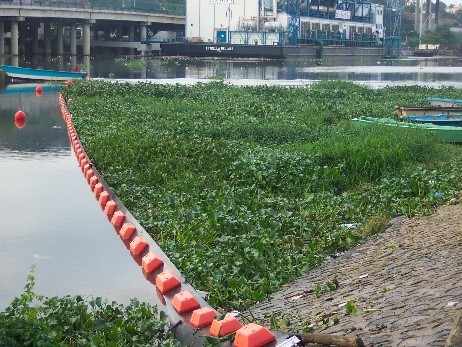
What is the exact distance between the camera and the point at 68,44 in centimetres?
9175

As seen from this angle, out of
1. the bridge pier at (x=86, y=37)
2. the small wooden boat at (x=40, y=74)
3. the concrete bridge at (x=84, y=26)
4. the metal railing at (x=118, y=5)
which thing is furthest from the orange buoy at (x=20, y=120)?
the bridge pier at (x=86, y=37)

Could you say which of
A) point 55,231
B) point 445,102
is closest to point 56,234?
point 55,231

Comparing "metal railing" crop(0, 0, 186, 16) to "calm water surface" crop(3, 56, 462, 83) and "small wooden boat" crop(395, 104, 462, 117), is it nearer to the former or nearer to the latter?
"calm water surface" crop(3, 56, 462, 83)

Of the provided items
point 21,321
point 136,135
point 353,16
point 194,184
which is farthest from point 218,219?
point 353,16

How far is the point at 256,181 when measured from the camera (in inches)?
562

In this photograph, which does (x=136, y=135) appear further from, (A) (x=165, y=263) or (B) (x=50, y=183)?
(A) (x=165, y=263)

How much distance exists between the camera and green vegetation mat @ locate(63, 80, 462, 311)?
1002cm

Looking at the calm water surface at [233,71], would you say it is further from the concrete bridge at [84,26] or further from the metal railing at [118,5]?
the metal railing at [118,5]

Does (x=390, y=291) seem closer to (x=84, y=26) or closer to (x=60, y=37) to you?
(x=84, y=26)

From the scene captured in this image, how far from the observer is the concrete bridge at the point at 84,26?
235 ft

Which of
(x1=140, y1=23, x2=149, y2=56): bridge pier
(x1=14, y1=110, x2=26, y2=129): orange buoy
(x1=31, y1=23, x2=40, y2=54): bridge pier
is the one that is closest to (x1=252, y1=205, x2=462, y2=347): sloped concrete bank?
(x1=14, y1=110, x2=26, y2=129): orange buoy

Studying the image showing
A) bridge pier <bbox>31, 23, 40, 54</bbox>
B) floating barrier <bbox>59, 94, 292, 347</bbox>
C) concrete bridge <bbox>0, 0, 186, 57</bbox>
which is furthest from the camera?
bridge pier <bbox>31, 23, 40, 54</bbox>

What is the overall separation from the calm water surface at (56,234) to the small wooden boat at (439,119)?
868cm

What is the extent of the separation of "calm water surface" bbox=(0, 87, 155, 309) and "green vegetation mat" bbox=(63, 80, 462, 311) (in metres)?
0.57
